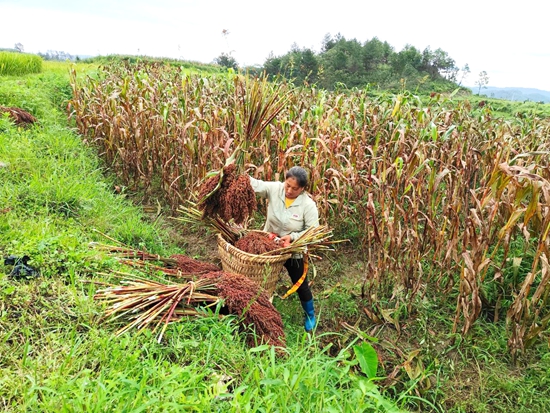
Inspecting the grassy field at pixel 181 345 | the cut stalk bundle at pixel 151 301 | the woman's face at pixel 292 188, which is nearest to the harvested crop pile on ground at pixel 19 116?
the grassy field at pixel 181 345

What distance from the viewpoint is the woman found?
3014 mm

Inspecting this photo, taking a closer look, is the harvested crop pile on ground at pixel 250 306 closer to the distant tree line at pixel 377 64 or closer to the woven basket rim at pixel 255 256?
the woven basket rim at pixel 255 256

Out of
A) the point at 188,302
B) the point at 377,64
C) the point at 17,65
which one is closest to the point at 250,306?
the point at 188,302

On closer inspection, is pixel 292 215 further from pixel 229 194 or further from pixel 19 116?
pixel 19 116

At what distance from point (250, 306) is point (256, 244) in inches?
23.2

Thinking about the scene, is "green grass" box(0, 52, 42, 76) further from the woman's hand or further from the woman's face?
the woman's hand

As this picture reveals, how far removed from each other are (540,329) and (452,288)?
80 cm

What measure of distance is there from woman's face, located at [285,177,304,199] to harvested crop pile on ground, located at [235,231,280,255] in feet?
1.27

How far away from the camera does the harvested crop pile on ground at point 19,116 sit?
18.5 feet

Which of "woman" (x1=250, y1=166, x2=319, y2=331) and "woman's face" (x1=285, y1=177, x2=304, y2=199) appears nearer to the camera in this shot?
"woman's face" (x1=285, y1=177, x2=304, y2=199)

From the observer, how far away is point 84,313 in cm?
221

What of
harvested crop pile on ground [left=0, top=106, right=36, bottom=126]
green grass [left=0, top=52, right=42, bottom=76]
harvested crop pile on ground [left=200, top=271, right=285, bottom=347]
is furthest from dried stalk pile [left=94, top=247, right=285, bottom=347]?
green grass [left=0, top=52, right=42, bottom=76]

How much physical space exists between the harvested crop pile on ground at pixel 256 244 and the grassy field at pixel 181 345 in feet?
2.03

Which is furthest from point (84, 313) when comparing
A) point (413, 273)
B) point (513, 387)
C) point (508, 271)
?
point (508, 271)
